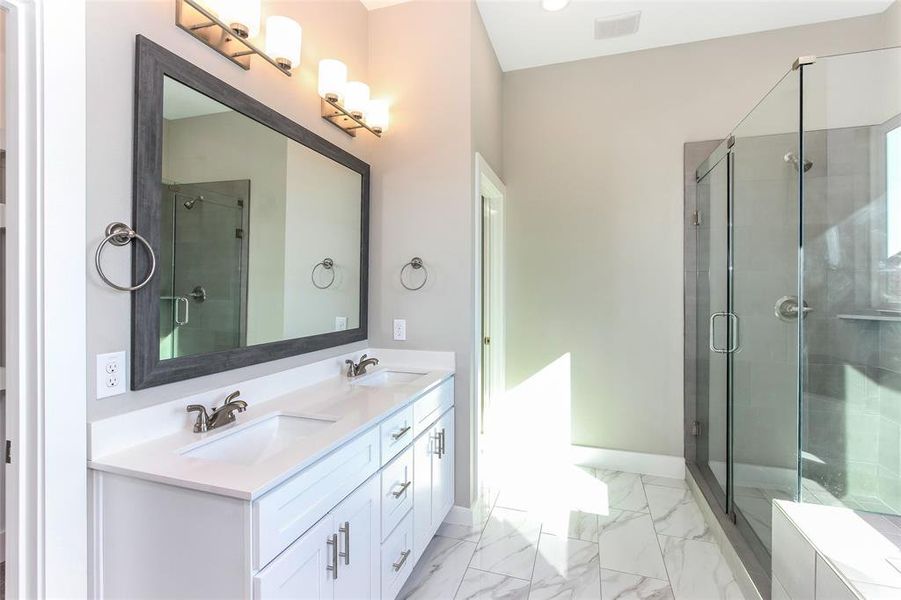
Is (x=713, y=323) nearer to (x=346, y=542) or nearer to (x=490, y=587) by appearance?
(x=490, y=587)

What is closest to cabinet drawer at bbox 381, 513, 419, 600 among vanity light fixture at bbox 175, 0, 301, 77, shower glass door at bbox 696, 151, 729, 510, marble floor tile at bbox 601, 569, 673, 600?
marble floor tile at bbox 601, 569, 673, 600

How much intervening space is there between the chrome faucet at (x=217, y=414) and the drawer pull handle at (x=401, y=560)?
824 millimetres

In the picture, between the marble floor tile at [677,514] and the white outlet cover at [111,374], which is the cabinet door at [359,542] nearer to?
the white outlet cover at [111,374]

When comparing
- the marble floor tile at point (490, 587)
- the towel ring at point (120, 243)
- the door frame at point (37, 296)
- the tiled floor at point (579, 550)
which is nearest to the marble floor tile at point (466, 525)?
the tiled floor at point (579, 550)

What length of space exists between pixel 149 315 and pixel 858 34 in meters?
3.95

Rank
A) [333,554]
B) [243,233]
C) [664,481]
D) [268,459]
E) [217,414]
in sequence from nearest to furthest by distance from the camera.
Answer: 1. [268,459]
2. [333,554]
3. [217,414]
4. [243,233]
5. [664,481]

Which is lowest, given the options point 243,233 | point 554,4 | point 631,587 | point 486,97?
point 631,587

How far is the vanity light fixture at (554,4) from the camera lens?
2.34 meters

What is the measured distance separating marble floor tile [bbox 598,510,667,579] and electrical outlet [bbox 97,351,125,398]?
2059mm

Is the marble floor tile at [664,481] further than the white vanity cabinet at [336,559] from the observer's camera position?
Yes

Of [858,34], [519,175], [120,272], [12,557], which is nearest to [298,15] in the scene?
[120,272]

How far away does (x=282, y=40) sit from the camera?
61.5 inches

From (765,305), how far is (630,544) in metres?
1.37

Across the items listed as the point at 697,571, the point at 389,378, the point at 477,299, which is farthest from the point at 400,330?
the point at 697,571
